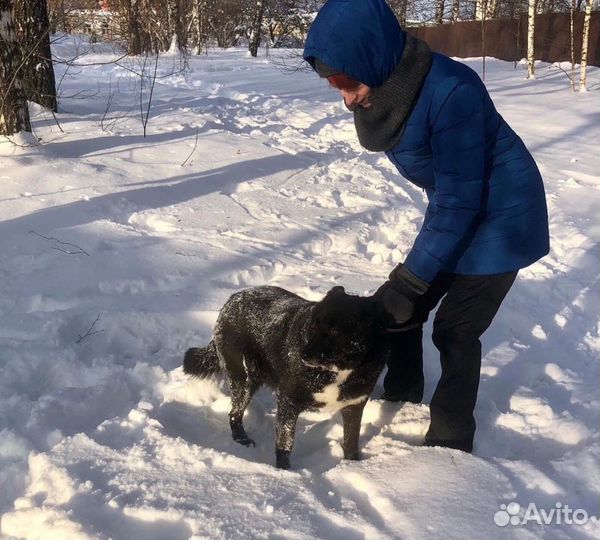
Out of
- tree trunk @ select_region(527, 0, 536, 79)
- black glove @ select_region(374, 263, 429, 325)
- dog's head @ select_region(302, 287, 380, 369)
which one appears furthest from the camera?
tree trunk @ select_region(527, 0, 536, 79)

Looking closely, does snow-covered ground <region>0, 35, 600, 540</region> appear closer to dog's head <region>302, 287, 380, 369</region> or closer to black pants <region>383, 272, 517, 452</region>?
black pants <region>383, 272, 517, 452</region>

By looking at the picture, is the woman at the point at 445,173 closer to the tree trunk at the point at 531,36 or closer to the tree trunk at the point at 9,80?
the tree trunk at the point at 9,80

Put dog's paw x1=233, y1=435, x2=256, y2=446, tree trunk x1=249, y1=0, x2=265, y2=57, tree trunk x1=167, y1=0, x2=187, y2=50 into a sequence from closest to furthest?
dog's paw x1=233, y1=435, x2=256, y2=446 < tree trunk x1=167, y1=0, x2=187, y2=50 < tree trunk x1=249, y1=0, x2=265, y2=57

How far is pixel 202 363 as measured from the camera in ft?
10.7

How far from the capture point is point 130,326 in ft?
12.8

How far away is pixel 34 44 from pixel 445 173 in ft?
24.3

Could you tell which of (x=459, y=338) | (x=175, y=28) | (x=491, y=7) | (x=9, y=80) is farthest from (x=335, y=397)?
(x=491, y=7)

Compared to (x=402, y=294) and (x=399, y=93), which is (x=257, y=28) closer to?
(x=399, y=93)

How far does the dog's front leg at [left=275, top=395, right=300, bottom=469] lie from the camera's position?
275 cm

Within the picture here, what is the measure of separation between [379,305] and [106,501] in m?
1.41

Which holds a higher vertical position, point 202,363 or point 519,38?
point 519,38
